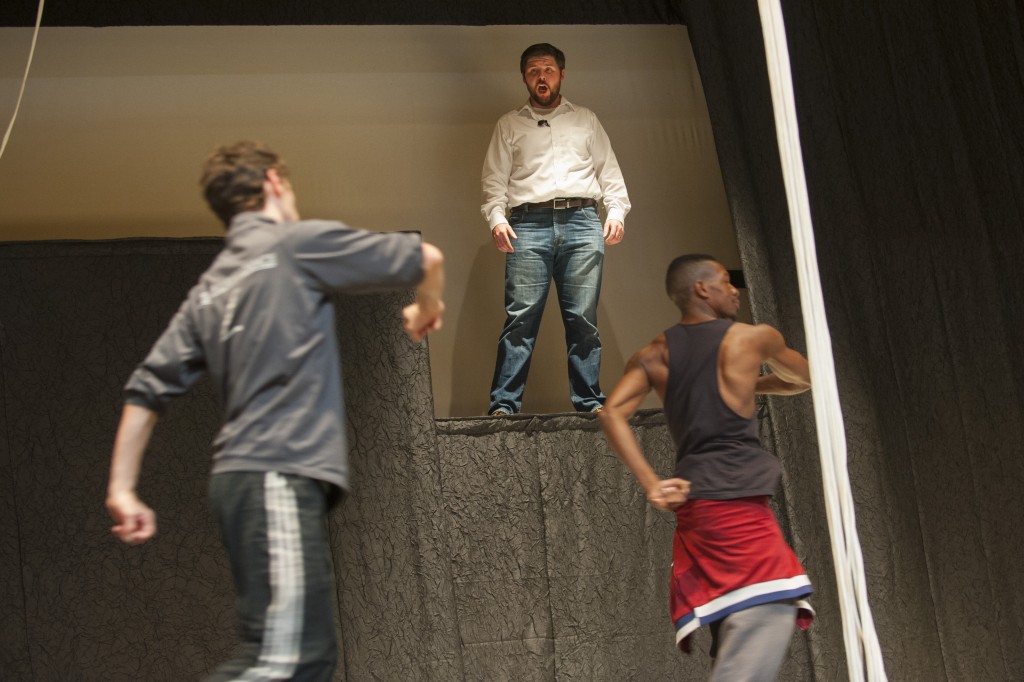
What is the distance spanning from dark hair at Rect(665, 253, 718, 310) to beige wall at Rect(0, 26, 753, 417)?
5.68ft

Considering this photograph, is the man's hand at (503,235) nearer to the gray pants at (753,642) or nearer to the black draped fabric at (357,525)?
the black draped fabric at (357,525)

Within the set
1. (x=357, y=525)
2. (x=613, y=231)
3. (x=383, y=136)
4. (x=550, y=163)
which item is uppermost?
(x=383, y=136)

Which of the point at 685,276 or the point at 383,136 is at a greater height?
the point at 383,136

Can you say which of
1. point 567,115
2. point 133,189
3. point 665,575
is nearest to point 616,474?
point 665,575

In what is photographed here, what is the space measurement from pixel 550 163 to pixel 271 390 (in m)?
2.33

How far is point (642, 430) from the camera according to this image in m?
4.07

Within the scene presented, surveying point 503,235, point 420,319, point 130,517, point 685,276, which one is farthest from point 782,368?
point 130,517

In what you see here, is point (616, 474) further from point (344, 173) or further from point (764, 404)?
point (344, 173)

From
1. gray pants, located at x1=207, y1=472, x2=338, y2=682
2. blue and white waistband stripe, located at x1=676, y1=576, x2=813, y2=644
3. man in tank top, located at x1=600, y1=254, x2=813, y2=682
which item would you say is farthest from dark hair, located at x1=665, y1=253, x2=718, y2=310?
gray pants, located at x1=207, y1=472, x2=338, y2=682

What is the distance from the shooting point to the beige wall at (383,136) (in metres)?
4.25

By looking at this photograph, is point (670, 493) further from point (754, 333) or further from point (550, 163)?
point (550, 163)

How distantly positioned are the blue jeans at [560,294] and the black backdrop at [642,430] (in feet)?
0.57

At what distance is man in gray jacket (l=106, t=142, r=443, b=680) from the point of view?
1.89 meters

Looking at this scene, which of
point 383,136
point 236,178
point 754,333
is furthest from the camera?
point 383,136
